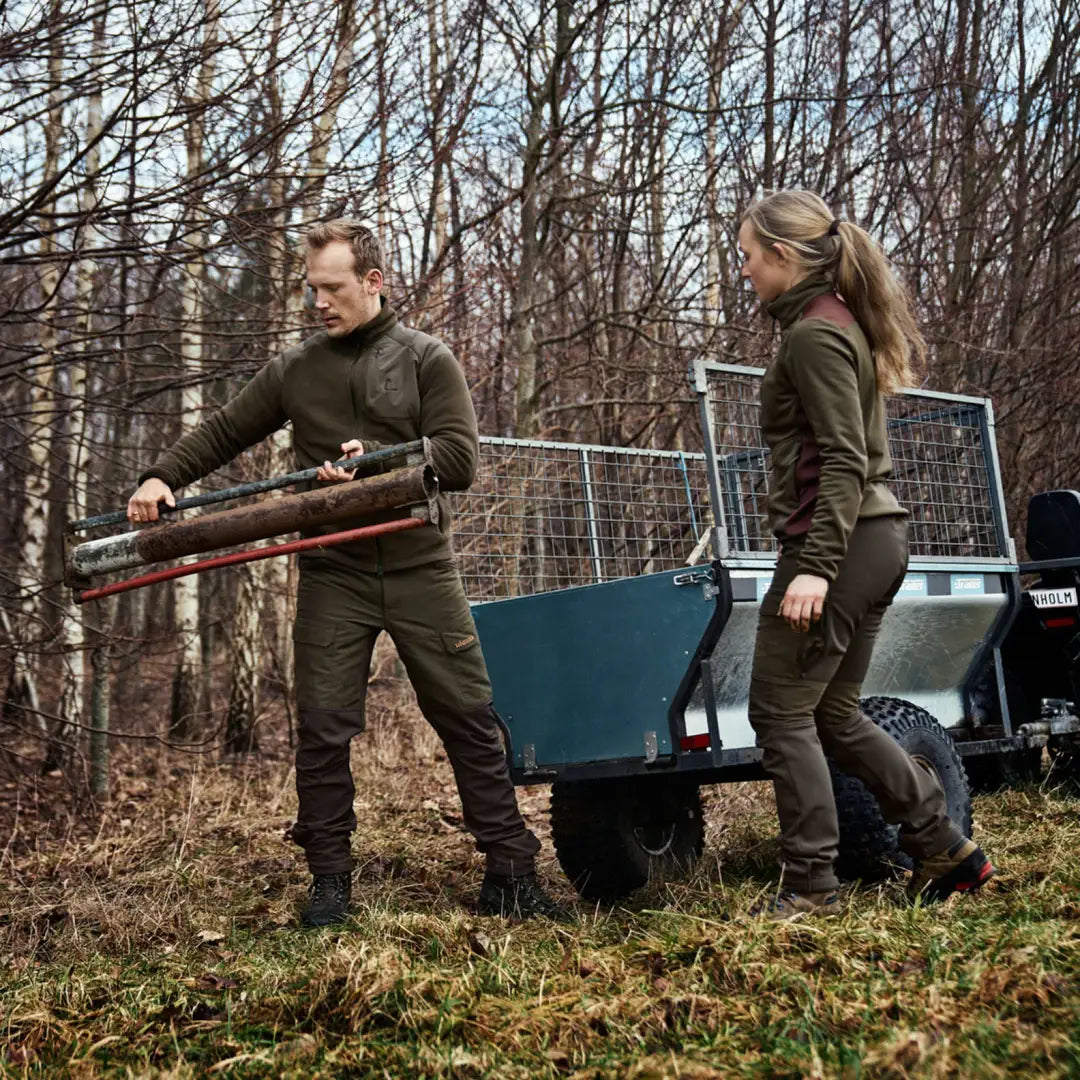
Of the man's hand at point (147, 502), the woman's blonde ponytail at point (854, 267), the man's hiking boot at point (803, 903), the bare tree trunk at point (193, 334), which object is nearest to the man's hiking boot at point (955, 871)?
the man's hiking boot at point (803, 903)

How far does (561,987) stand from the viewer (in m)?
3.15

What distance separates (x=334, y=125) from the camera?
6930 mm

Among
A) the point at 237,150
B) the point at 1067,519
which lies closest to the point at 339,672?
the point at 237,150

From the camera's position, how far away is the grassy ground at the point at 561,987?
2.60 metres

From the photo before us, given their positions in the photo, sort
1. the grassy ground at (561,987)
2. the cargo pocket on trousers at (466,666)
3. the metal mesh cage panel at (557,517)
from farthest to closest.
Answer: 1. the metal mesh cage panel at (557,517)
2. the cargo pocket on trousers at (466,666)
3. the grassy ground at (561,987)

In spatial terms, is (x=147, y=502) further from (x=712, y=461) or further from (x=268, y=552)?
(x=712, y=461)

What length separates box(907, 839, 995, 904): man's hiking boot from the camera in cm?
397

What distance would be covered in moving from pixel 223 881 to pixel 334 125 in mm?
3757

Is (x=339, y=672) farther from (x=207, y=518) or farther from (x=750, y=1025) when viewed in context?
(x=750, y=1025)

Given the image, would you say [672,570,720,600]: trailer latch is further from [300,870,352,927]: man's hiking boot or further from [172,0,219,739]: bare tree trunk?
[172,0,219,739]: bare tree trunk

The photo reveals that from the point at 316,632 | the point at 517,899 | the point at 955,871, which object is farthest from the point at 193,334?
the point at 955,871

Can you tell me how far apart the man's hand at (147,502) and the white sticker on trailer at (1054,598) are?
152 inches

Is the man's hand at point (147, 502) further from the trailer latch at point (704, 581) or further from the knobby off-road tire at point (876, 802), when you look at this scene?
the knobby off-road tire at point (876, 802)

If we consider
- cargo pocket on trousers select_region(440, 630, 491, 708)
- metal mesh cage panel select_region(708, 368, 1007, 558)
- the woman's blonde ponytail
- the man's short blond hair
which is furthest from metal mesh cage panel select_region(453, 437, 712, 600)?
the woman's blonde ponytail
